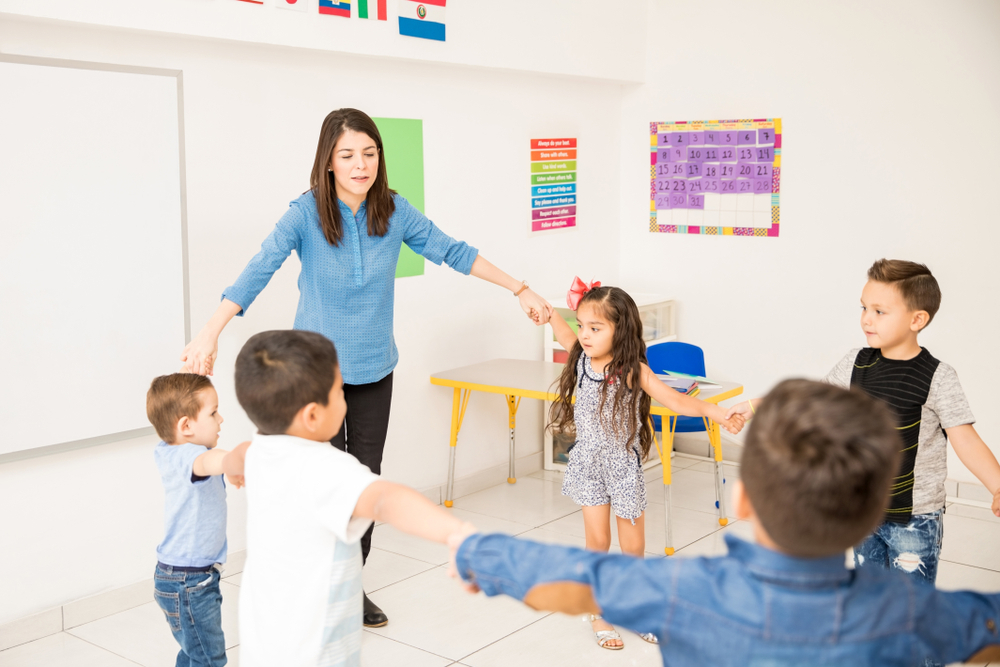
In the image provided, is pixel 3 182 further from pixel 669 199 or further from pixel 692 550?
pixel 669 199

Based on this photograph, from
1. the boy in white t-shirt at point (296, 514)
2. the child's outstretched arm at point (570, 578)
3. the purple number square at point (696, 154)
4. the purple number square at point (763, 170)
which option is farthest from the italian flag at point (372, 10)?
the child's outstretched arm at point (570, 578)

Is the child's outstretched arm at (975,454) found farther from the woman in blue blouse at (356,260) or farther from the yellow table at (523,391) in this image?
the yellow table at (523,391)

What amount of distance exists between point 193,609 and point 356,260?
1.10 metres

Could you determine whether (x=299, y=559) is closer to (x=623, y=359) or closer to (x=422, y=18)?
(x=623, y=359)

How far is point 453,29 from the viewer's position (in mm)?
3820

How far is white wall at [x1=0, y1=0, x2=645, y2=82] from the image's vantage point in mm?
2762

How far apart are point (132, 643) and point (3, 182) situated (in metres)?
1.44

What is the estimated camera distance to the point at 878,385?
2.13 metres

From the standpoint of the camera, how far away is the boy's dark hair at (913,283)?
209 centimetres

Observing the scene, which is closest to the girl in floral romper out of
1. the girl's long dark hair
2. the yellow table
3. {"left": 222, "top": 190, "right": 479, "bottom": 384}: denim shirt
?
the girl's long dark hair

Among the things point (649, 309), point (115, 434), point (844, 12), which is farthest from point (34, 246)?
point (844, 12)

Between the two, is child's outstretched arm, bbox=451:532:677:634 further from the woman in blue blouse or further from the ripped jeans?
the woman in blue blouse

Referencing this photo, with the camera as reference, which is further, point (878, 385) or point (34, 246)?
point (34, 246)

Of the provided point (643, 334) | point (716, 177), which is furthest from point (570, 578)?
point (716, 177)
